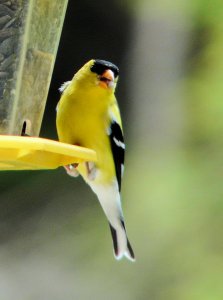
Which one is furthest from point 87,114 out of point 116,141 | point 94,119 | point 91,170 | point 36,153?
point 36,153

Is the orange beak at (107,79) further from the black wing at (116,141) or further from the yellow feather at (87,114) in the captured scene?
the black wing at (116,141)

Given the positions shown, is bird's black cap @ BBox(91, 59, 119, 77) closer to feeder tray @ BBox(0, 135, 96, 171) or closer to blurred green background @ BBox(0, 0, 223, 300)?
feeder tray @ BBox(0, 135, 96, 171)

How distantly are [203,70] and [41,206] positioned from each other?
157cm

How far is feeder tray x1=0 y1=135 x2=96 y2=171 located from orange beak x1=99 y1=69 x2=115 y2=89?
0.73 metres

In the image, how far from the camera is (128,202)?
21.6 feet

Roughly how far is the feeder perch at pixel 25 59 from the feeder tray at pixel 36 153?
6cm

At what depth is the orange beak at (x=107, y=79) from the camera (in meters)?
3.43

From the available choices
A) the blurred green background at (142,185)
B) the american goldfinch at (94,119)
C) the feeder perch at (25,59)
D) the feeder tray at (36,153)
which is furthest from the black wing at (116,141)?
the blurred green background at (142,185)

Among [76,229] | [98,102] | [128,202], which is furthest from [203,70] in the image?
[98,102]

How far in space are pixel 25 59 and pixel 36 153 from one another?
0.48 m

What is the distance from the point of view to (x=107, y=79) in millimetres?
3443

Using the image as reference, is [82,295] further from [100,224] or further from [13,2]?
[13,2]

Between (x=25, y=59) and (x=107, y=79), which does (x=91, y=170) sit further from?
(x=25, y=59)

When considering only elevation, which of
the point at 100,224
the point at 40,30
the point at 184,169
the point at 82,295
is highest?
the point at 40,30
